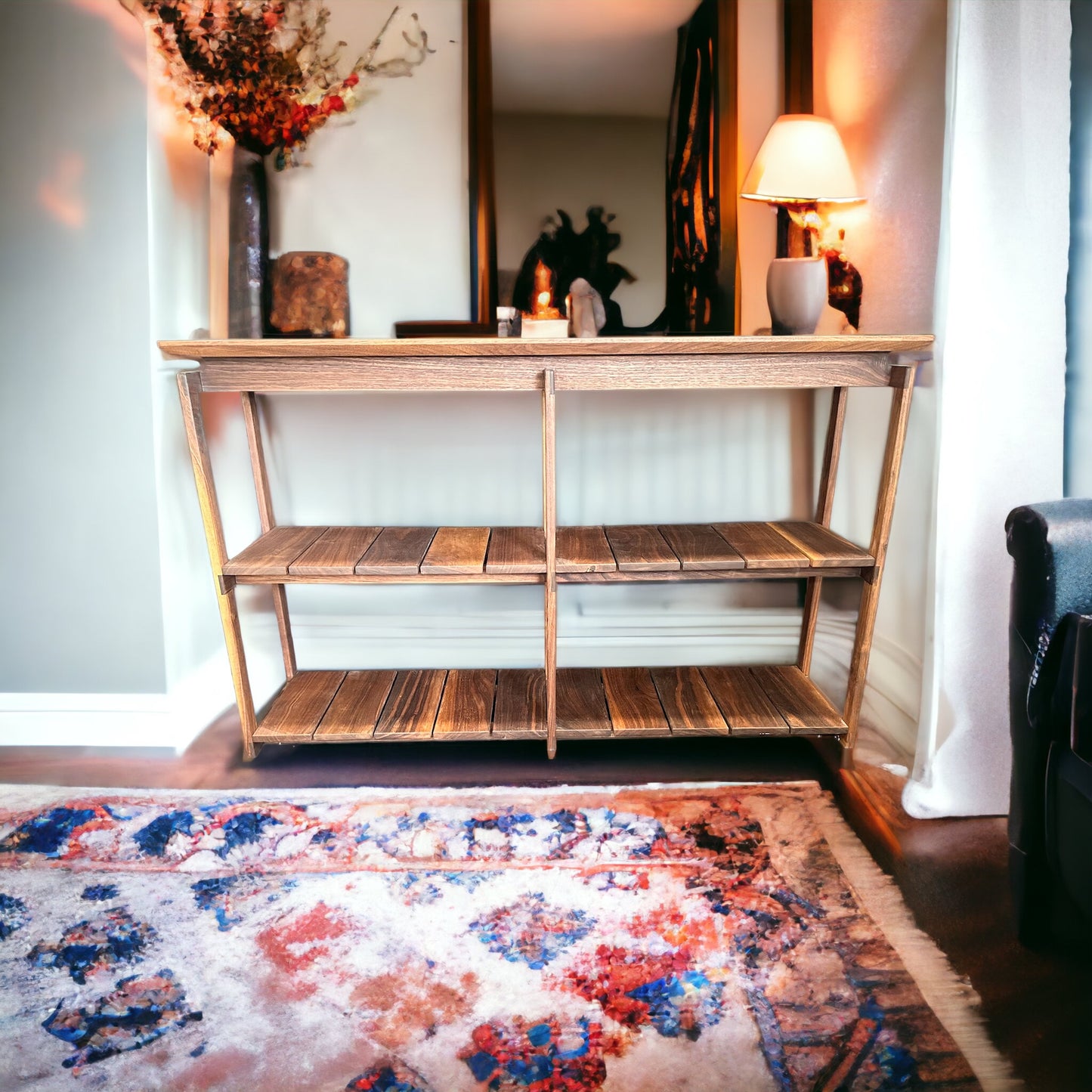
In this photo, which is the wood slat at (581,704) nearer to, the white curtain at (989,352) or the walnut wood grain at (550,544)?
the walnut wood grain at (550,544)

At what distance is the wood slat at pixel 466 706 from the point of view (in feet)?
6.65

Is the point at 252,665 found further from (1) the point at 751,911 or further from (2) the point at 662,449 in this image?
(1) the point at 751,911

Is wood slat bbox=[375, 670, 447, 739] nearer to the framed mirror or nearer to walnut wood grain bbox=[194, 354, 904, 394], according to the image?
walnut wood grain bbox=[194, 354, 904, 394]

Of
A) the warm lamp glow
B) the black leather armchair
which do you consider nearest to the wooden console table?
the warm lamp glow

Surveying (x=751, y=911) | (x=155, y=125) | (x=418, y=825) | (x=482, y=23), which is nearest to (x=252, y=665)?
(x=418, y=825)

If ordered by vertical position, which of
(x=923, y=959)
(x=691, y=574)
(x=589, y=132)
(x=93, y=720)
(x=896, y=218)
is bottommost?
(x=923, y=959)

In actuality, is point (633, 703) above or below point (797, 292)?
below

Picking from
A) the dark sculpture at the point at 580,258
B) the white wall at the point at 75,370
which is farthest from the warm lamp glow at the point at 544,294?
the white wall at the point at 75,370

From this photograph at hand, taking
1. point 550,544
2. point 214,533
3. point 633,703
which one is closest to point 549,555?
point 550,544

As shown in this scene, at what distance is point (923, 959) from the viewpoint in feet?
4.62

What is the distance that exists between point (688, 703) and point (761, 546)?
16.2 inches

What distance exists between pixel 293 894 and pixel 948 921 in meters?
1.10

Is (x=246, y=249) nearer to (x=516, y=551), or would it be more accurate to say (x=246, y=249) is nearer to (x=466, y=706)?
(x=516, y=551)

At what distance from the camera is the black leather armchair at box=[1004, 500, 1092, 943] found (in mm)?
1261
